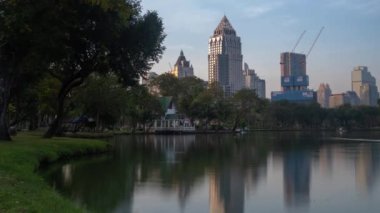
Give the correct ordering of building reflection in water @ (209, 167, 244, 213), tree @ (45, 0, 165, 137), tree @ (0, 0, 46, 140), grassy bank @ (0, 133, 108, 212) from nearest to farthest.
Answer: grassy bank @ (0, 133, 108, 212) < building reflection in water @ (209, 167, 244, 213) < tree @ (0, 0, 46, 140) < tree @ (45, 0, 165, 137)

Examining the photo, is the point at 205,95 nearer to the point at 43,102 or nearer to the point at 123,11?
the point at 43,102

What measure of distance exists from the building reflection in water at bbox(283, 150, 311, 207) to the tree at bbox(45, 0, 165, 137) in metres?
12.5

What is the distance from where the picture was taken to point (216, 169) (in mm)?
26656

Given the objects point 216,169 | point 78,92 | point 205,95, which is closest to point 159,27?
point 216,169

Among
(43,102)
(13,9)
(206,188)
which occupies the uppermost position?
(13,9)

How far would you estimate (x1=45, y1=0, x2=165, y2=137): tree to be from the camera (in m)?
29.3

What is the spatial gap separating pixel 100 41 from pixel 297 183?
17.1 metres

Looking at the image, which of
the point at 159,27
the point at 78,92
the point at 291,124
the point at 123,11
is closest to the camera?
the point at 123,11

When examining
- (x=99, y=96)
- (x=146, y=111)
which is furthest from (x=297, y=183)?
(x=146, y=111)

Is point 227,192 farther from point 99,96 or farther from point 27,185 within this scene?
point 99,96

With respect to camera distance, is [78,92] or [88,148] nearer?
[88,148]

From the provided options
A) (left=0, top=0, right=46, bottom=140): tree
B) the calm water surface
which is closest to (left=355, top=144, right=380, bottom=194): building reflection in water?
the calm water surface

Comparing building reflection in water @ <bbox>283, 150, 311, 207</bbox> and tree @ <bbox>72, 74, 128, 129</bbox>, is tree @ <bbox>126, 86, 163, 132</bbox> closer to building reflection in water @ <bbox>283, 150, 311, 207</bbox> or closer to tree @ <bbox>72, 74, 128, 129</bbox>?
tree @ <bbox>72, 74, 128, 129</bbox>

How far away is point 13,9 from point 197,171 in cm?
1329
